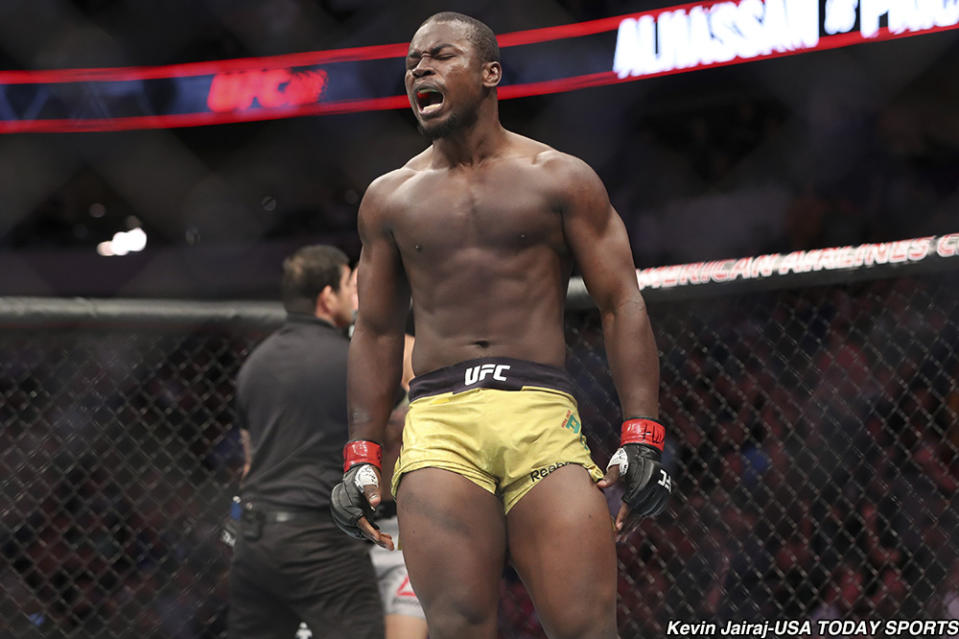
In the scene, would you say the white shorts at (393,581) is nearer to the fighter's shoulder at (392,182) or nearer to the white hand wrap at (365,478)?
the white hand wrap at (365,478)

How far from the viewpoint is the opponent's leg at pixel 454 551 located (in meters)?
1.83

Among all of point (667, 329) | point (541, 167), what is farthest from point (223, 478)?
point (541, 167)

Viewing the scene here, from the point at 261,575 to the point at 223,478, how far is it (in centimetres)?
225

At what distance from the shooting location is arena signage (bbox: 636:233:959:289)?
8.07 feet

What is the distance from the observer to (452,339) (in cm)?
195

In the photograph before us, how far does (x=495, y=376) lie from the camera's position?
6.23 ft

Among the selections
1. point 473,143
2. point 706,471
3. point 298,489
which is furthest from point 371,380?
point 706,471

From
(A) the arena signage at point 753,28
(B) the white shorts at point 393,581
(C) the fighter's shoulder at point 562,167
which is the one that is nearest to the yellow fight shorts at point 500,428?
(C) the fighter's shoulder at point 562,167

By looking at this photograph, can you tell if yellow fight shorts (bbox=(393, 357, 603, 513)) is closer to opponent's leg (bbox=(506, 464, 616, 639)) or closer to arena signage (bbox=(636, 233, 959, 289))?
opponent's leg (bbox=(506, 464, 616, 639))

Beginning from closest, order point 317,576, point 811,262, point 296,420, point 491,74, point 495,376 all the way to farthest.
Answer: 1. point 495,376
2. point 491,74
3. point 811,262
4. point 317,576
5. point 296,420

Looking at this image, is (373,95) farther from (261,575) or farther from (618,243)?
(618,243)

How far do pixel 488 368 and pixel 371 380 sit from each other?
27 centimetres

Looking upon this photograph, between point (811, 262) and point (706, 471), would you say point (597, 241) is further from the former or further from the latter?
point (706, 471)

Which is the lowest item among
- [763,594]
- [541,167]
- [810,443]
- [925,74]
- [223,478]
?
[763,594]
